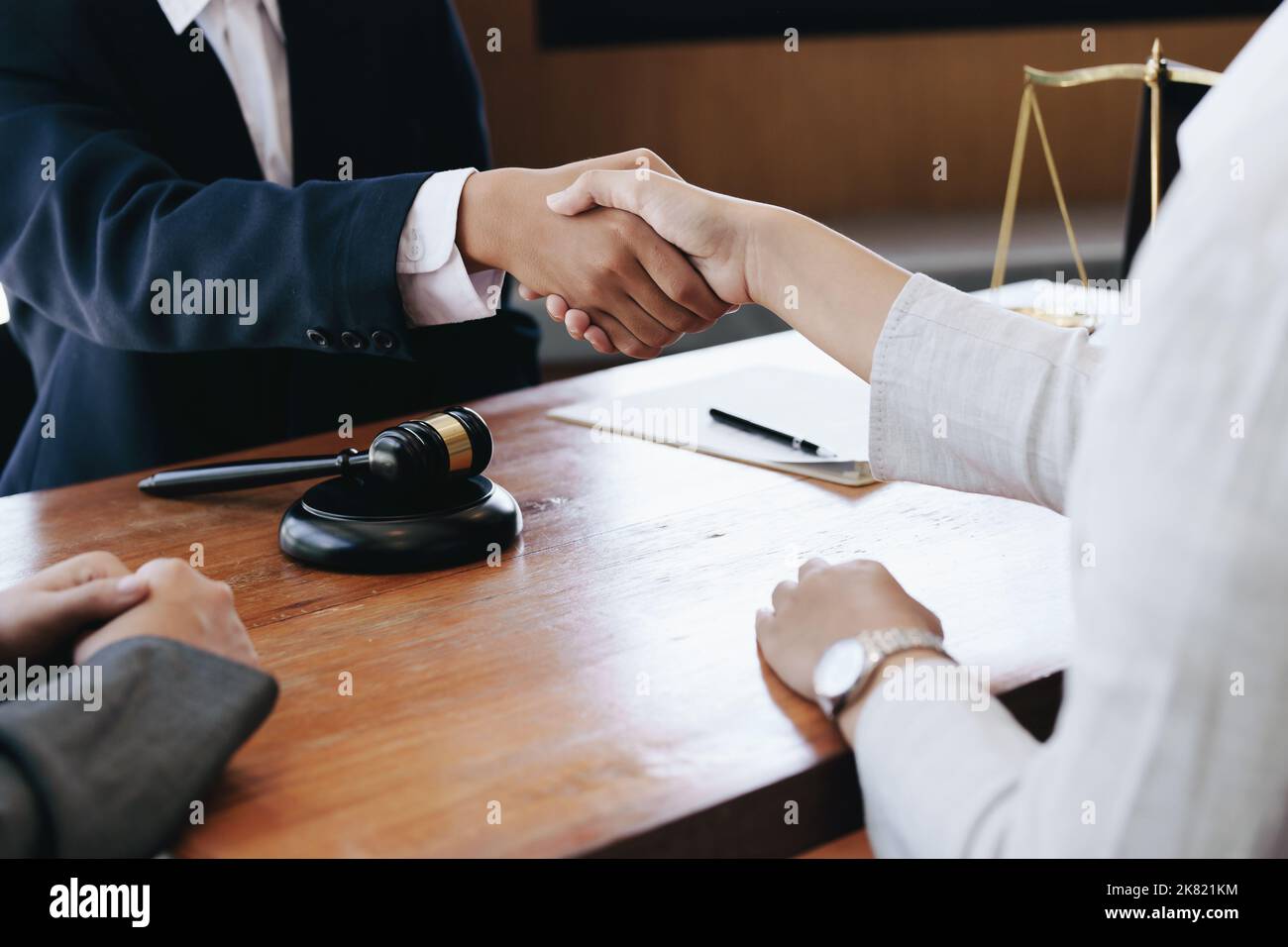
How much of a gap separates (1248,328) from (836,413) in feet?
2.63

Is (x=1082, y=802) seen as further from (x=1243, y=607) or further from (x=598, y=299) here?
(x=598, y=299)

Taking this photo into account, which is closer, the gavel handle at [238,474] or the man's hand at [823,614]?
the man's hand at [823,614]

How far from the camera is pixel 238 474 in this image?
44.9 inches

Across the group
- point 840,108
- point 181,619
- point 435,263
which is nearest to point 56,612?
point 181,619

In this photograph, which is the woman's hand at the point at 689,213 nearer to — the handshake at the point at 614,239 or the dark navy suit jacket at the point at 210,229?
the handshake at the point at 614,239

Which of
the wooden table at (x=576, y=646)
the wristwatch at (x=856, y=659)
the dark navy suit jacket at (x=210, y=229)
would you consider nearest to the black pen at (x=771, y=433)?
the wooden table at (x=576, y=646)

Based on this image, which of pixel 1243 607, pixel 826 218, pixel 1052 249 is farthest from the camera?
pixel 826 218

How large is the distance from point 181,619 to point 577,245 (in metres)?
0.60

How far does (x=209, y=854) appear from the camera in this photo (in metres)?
0.62

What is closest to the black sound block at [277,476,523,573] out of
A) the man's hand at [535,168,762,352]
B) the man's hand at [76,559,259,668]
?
the man's hand at [76,559,259,668]

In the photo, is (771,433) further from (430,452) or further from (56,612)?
(56,612)

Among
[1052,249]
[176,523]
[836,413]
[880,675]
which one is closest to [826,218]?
[1052,249]

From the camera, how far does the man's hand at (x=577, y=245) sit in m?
1.21

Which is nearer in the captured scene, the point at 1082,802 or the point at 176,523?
the point at 1082,802
